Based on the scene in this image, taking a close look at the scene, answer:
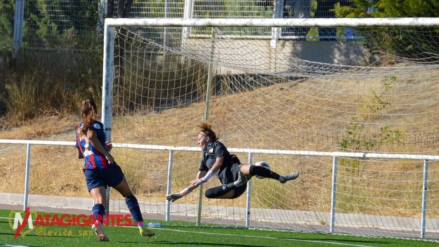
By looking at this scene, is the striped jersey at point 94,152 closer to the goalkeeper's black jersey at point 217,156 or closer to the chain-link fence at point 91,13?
the goalkeeper's black jersey at point 217,156

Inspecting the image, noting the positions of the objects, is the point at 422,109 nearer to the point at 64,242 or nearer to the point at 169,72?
the point at 169,72

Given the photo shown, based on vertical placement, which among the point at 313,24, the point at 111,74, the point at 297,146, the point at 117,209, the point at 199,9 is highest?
the point at 199,9

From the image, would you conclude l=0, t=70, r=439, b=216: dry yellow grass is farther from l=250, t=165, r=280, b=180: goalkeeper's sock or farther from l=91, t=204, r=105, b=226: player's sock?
l=91, t=204, r=105, b=226: player's sock

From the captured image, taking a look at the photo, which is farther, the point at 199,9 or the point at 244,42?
the point at 199,9

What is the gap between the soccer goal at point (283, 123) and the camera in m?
13.7

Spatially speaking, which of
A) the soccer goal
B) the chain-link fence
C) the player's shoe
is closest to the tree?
the soccer goal

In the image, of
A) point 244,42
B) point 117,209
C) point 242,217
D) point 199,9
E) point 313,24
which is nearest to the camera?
point 313,24

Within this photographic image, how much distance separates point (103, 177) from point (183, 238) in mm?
1743

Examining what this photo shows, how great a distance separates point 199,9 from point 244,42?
7.04 meters

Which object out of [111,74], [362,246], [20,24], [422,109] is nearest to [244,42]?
[422,109]

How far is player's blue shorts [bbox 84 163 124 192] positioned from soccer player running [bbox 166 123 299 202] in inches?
38.0

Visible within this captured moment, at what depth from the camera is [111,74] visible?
1289 cm

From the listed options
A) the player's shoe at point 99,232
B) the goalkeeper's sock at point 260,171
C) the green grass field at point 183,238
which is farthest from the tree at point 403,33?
the player's shoe at point 99,232

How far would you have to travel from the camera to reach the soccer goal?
539 inches
